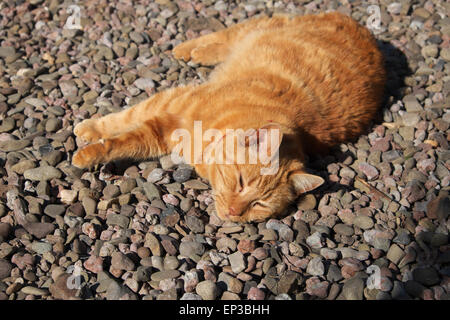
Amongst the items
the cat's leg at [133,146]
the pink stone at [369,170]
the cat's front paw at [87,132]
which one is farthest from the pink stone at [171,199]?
the pink stone at [369,170]

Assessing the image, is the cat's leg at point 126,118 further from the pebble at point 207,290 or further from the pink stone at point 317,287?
the pink stone at point 317,287

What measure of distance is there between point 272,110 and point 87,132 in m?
1.63

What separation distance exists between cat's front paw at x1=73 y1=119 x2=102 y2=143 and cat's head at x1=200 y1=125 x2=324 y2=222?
3.95 feet

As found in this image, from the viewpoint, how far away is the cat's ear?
11.2ft

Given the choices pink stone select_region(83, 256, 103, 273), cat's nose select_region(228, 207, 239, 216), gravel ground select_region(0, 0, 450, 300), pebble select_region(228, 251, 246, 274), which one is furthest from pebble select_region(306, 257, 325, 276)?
pink stone select_region(83, 256, 103, 273)

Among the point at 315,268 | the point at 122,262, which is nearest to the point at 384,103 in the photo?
the point at 315,268

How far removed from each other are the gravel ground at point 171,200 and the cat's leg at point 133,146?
0.42 ft

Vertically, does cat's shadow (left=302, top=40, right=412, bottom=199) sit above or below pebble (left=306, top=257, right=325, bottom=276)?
above

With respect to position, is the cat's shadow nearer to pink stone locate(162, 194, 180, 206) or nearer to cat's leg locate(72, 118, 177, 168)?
pink stone locate(162, 194, 180, 206)

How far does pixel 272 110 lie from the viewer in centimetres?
372

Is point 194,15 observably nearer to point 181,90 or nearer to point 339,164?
point 181,90

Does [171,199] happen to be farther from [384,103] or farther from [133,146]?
[384,103]

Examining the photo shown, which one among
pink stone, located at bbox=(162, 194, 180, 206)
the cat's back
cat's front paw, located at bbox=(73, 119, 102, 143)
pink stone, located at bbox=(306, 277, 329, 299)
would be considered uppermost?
the cat's back
